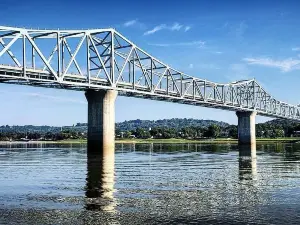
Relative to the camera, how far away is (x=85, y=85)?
79312 millimetres

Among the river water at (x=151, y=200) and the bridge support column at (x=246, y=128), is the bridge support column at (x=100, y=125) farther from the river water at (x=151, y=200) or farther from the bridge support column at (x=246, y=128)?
the bridge support column at (x=246, y=128)

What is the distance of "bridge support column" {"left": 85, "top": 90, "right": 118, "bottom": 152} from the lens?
7856cm

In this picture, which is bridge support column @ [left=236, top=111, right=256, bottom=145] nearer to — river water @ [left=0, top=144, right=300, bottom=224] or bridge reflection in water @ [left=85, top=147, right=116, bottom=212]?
river water @ [left=0, top=144, right=300, bottom=224]

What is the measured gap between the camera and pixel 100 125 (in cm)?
7900

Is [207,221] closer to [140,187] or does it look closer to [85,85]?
[140,187]

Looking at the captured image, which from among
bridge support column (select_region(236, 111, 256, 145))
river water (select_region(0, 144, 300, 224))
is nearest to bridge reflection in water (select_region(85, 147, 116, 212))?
river water (select_region(0, 144, 300, 224))

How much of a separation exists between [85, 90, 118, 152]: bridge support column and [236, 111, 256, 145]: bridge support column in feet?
222

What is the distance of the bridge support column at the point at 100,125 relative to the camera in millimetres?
78562

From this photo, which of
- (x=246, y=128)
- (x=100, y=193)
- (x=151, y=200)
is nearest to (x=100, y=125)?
(x=100, y=193)

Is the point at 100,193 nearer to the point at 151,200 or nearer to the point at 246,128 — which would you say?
the point at 151,200

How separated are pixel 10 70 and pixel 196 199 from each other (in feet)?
167

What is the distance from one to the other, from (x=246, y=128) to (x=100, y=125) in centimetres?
7811

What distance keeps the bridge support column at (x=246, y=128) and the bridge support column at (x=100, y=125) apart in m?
67.7

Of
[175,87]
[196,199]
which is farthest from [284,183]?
[175,87]
